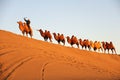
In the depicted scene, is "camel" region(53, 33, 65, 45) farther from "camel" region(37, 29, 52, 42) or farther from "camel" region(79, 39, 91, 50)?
"camel" region(79, 39, 91, 50)

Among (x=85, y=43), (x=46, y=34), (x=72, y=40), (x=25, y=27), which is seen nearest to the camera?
(x=25, y=27)

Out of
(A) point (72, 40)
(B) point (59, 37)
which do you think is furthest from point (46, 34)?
(A) point (72, 40)

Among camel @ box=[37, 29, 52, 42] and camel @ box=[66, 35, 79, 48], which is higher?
camel @ box=[37, 29, 52, 42]

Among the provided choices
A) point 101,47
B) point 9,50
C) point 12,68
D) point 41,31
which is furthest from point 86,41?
point 12,68

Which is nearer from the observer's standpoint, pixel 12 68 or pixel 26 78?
pixel 26 78

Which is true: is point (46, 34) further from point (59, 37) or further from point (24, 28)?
point (24, 28)

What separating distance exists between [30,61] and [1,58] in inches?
53.3

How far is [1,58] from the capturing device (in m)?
14.3

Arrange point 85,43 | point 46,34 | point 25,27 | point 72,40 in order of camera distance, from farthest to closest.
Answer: point 85,43 < point 72,40 < point 46,34 < point 25,27

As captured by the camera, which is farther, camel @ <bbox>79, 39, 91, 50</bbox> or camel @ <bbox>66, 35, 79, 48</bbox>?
camel @ <bbox>79, 39, 91, 50</bbox>

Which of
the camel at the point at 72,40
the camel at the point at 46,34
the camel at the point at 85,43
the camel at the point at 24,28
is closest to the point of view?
the camel at the point at 24,28

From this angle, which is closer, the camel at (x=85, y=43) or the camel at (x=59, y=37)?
the camel at (x=59, y=37)

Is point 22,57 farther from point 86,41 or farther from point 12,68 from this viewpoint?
point 86,41

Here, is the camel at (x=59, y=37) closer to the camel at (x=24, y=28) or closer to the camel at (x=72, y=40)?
the camel at (x=72, y=40)
